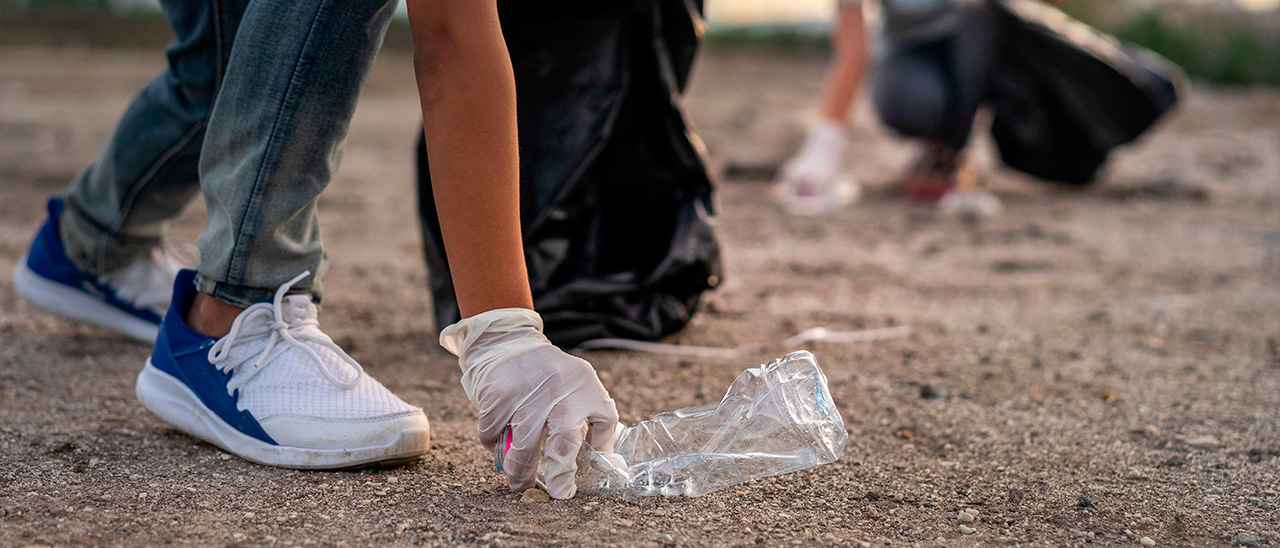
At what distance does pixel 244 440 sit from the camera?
1529 mm

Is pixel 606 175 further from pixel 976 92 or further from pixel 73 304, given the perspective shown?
pixel 976 92

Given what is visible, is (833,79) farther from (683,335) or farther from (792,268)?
(683,335)

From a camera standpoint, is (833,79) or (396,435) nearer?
(396,435)

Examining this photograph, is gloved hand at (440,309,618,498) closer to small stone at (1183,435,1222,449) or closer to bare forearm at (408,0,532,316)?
bare forearm at (408,0,532,316)

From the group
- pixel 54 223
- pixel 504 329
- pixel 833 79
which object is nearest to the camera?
pixel 504 329

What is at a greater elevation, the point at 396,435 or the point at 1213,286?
the point at 396,435

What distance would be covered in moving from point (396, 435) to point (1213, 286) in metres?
2.29

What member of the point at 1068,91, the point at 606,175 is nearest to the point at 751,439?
the point at 606,175

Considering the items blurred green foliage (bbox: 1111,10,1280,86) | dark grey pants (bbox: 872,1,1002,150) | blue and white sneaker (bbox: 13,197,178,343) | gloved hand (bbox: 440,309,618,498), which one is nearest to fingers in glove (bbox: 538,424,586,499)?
gloved hand (bbox: 440,309,618,498)

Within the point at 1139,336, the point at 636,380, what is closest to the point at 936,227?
the point at 1139,336

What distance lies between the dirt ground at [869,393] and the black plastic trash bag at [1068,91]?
0.26 m

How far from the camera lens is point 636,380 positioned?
6.67 ft

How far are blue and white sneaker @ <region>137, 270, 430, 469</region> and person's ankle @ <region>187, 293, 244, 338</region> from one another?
0.02m

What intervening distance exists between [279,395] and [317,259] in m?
0.18
